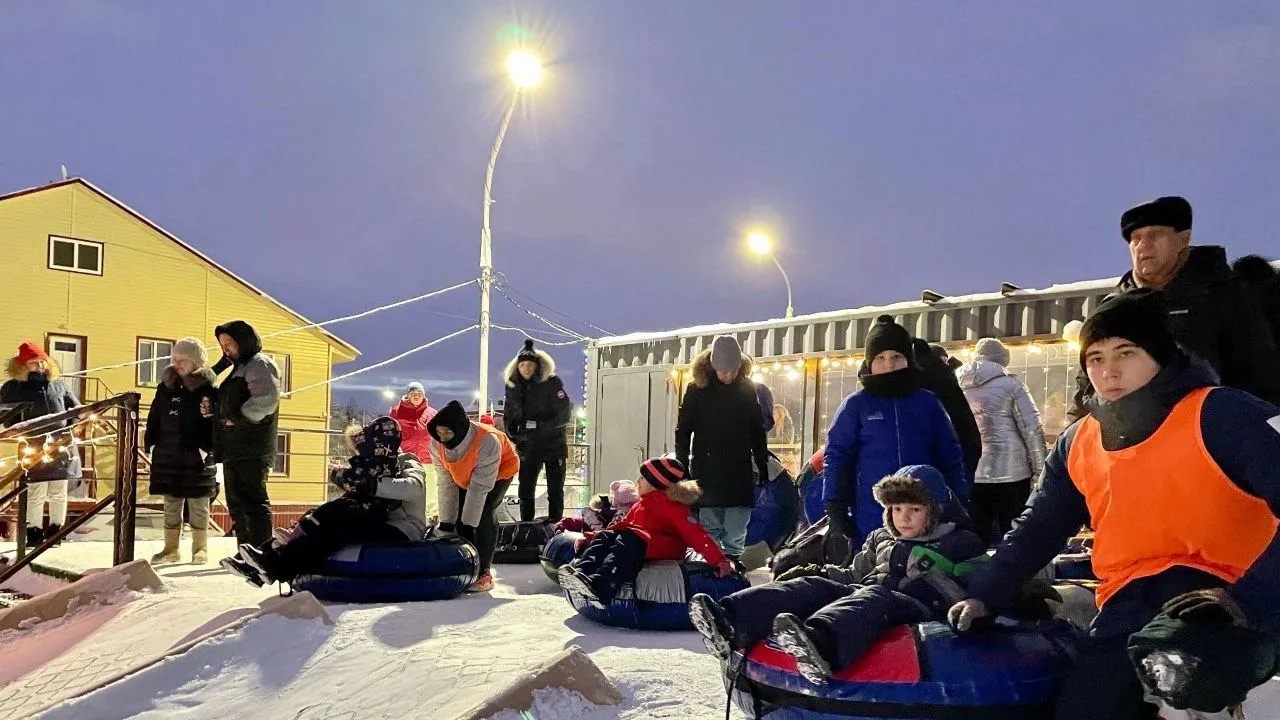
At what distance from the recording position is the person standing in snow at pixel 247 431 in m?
7.09

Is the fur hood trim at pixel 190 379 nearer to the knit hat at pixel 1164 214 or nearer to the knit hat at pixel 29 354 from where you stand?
the knit hat at pixel 29 354

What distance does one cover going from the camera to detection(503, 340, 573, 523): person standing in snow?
8898 millimetres

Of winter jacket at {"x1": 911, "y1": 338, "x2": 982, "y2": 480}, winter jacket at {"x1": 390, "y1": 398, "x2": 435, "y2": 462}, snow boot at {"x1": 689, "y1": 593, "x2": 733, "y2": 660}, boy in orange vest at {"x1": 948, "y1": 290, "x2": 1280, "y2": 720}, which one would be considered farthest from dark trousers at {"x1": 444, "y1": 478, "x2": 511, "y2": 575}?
boy in orange vest at {"x1": 948, "y1": 290, "x2": 1280, "y2": 720}

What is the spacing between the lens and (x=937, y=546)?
340 centimetres

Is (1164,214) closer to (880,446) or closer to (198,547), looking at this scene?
(880,446)

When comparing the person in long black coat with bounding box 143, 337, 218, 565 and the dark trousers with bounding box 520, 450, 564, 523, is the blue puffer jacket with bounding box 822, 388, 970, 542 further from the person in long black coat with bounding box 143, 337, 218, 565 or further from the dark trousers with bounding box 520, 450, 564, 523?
the person in long black coat with bounding box 143, 337, 218, 565

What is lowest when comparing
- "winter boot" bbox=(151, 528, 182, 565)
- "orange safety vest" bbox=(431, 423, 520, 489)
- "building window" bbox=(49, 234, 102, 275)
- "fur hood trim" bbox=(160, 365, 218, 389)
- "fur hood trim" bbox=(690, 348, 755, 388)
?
"winter boot" bbox=(151, 528, 182, 565)

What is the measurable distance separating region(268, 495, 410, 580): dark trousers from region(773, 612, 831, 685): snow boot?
3849 mm

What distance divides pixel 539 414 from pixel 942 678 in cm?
636

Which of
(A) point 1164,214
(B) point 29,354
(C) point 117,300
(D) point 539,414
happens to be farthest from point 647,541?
(C) point 117,300

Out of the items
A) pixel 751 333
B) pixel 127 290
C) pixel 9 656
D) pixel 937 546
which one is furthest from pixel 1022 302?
pixel 127 290

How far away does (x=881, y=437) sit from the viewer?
185 inches

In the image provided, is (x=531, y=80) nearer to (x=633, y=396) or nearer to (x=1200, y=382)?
(x=633, y=396)

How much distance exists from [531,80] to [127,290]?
452 inches
